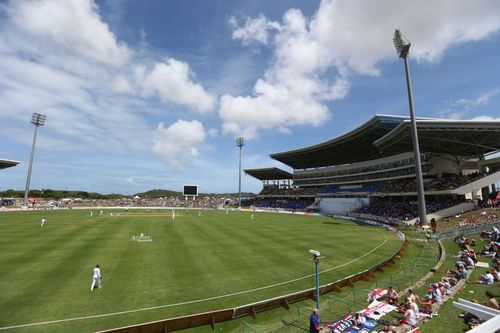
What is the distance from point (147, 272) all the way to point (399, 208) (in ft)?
176

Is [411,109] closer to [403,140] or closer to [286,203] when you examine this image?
[403,140]

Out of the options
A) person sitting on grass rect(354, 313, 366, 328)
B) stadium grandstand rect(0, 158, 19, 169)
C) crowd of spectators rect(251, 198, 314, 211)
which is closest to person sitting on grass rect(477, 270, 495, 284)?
person sitting on grass rect(354, 313, 366, 328)

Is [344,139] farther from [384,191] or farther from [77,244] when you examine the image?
[77,244]

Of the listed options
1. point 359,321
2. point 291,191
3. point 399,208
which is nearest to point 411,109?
point 399,208

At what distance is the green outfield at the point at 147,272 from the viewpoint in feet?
47.0

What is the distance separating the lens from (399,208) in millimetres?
58500

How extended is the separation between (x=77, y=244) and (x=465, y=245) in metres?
36.4

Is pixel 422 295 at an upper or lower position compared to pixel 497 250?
lower

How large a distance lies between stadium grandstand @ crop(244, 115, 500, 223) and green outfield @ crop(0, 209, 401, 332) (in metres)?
A: 22.4

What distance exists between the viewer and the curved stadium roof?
42250mm

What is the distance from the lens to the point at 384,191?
6781 centimetres

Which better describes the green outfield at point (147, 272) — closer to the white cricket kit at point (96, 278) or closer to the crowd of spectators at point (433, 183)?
the white cricket kit at point (96, 278)

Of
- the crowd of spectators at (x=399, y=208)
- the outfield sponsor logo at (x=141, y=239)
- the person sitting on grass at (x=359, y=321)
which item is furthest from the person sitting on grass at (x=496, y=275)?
the crowd of spectators at (x=399, y=208)

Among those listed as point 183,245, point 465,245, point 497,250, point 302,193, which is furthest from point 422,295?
point 302,193
